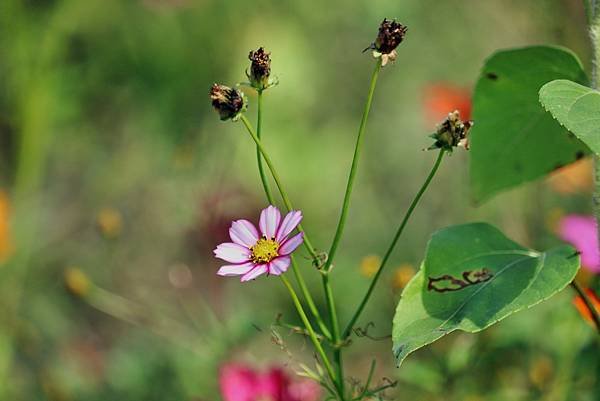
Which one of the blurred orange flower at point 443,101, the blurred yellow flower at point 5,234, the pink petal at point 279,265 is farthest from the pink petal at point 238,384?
the blurred orange flower at point 443,101

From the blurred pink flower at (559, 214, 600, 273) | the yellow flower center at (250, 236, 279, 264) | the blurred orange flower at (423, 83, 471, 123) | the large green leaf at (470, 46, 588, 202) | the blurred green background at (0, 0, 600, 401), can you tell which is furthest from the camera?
the blurred orange flower at (423, 83, 471, 123)

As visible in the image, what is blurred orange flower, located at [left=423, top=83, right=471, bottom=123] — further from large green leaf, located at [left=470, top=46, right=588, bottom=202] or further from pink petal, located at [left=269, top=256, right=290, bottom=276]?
pink petal, located at [left=269, top=256, right=290, bottom=276]

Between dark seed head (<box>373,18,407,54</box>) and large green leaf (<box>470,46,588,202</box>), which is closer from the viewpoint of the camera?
dark seed head (<box>373,18,407,54</box>)

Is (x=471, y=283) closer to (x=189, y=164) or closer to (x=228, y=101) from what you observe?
(x=228, y=101)

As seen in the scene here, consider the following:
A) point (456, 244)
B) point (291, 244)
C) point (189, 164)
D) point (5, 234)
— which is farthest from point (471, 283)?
point (5, 234)

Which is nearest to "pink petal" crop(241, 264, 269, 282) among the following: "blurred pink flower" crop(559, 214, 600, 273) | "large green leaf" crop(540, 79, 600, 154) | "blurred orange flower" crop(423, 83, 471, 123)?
"large green leaf" crop(540, 79, 600, 154)
